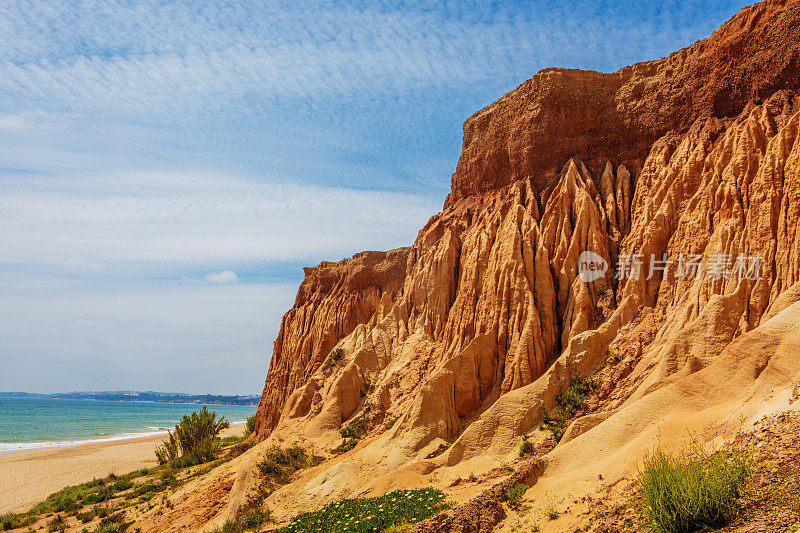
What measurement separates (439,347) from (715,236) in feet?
42.0

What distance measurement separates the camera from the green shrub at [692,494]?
9578mm

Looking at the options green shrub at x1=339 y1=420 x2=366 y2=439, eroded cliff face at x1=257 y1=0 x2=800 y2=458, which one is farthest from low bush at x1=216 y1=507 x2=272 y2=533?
green shrub at x1=339 y1=420 x2=366 y2=439

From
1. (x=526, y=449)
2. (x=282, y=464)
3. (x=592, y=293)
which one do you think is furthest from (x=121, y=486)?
(x=592, y=293)

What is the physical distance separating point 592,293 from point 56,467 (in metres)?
49.0

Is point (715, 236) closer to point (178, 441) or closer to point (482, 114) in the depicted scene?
point (482, 114)

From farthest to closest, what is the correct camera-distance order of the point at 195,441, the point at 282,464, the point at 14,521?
the point at 195,441 < the point at 14,521 < the point at 282,464

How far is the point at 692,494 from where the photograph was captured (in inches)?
377

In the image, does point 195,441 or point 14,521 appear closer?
point 14,521

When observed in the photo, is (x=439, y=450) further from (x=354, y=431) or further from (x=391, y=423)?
(x=354, y=431)

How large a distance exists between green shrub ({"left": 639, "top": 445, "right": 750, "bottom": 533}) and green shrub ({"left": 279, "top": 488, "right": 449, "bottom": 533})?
682cm

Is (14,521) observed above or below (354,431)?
below

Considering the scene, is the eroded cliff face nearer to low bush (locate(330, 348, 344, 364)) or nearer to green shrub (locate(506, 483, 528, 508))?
low bush (locate(330, 348, 344, 364))

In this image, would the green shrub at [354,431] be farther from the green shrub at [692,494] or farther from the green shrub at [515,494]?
the green shrub at [692,494]

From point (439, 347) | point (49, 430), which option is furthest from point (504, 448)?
point (49, 430)
